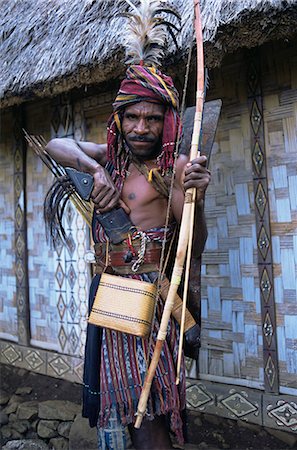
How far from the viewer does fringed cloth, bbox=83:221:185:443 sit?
2.06 m

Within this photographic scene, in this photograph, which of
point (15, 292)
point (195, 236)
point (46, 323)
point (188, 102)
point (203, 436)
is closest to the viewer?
point (195, 236)

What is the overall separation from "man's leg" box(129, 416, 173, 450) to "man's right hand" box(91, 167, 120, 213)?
95 cm

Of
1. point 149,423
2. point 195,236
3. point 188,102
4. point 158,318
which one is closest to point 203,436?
point 149,423

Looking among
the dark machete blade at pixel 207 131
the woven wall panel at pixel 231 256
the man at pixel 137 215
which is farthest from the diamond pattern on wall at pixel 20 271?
the dark machete blade at pixel 207 131

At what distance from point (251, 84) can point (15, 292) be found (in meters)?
3.07

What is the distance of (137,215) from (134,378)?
714mm

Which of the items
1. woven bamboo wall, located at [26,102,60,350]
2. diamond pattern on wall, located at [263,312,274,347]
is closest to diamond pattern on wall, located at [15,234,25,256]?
woven bamboo wall, located at [26,102,60,350]

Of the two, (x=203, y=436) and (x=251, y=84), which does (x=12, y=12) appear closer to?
(x=251, y=84)

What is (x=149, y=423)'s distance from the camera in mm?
2098

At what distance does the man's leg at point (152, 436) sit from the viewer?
207cm

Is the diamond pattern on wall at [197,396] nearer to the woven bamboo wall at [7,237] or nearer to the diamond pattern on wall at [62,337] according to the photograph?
the diamond pattern on wall at [62,337]

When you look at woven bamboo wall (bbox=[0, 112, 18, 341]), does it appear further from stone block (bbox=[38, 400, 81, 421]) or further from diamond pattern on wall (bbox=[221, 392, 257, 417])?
diamond pattern on wall (bbox=[221, 392, 257, 417])

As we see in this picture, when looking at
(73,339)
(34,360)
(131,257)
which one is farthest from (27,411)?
(131,257)

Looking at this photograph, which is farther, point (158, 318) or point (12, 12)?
point (12, 12)
